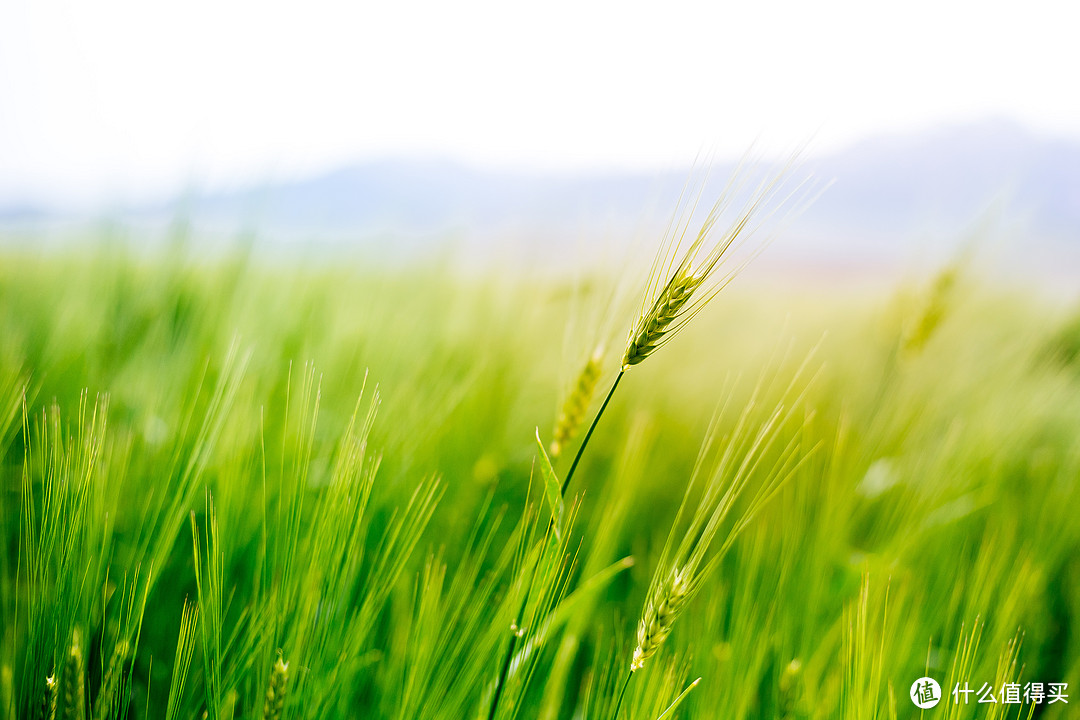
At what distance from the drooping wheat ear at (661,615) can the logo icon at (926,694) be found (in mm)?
283

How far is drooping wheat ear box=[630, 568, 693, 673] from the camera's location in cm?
36

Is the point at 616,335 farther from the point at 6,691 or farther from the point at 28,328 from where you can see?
the point at 28,328

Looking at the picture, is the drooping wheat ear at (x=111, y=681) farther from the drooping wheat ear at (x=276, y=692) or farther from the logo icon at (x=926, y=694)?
the logo icon at (x=926, y=694)

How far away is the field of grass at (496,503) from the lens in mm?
417

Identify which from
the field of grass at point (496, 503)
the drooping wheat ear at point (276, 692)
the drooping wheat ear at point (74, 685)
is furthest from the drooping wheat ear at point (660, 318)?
the drooping wheat ear at point (74, 685)

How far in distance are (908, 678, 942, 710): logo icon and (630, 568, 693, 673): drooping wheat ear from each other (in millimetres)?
283

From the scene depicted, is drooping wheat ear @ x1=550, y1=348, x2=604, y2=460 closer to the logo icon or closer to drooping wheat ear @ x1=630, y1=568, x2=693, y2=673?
drooping wheat ear @ x1=630, y1=568, x2=693, y2=673

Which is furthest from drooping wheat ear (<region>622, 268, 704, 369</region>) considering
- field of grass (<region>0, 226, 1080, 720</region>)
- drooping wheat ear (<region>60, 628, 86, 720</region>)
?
drooping wheat ear (<region>60, 628, 86, 720</region>)

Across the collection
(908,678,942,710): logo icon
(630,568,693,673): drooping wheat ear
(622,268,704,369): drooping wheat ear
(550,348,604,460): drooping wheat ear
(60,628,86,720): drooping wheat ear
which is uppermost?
(622,268,704,369): drooping wheat ear

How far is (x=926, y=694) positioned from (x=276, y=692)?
1.83ft

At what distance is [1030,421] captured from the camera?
3.26 feet

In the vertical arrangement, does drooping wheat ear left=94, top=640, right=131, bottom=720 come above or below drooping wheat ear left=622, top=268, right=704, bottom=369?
below

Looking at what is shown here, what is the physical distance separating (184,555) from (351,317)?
0.48 meters

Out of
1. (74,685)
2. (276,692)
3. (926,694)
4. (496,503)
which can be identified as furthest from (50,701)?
(926,694)
